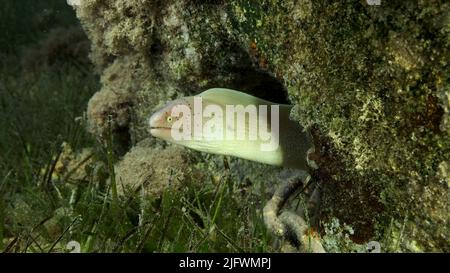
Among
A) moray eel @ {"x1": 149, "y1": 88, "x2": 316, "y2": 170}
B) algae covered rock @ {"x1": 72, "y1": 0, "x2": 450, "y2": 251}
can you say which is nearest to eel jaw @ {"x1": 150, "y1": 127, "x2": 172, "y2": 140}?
moray eel @ {"x1": 149, "y1": 88, "x2": 316, "y2": 170}

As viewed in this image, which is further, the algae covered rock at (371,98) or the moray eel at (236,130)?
the moray eel at (236,130)

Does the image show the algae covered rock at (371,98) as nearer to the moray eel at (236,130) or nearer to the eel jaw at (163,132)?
the moray eel at (236,130)

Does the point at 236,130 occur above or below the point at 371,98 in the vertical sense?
below

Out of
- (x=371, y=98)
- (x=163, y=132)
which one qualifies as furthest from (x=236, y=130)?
(x=371, y=98)

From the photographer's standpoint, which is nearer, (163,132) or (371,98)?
(371,98)

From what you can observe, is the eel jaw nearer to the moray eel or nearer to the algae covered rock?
the moray eel

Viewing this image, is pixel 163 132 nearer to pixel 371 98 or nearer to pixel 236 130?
pixel 236 130

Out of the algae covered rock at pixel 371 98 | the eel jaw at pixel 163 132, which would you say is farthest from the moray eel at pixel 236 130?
the algae covered rock at pixel 371 98

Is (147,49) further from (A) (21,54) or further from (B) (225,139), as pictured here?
(A) (21,54)

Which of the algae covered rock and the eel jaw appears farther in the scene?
the eel jaw

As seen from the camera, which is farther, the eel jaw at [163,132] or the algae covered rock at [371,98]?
the eel jaw at [163,132]
